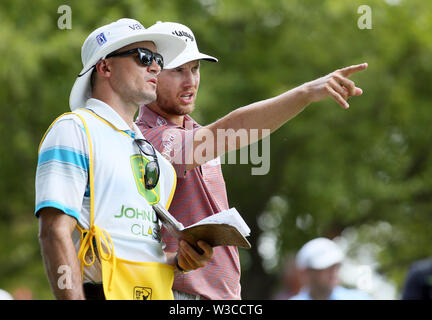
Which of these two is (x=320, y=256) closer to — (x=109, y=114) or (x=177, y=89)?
(x=177, y=89)

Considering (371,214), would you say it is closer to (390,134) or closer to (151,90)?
(390,134)

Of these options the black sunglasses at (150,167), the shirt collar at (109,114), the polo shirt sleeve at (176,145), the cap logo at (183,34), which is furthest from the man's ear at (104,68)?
the cap logo at (183,34)

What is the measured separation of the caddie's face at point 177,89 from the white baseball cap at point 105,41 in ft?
1.66

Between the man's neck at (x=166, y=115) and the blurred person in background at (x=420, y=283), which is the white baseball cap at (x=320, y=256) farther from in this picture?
the man's neck at (x=166, y=115)

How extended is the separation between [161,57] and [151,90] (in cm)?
19

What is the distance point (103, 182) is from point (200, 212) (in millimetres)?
821

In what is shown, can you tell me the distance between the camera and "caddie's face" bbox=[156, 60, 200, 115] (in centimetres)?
415

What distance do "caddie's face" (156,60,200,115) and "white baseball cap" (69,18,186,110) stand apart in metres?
0.51

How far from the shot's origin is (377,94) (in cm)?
1371

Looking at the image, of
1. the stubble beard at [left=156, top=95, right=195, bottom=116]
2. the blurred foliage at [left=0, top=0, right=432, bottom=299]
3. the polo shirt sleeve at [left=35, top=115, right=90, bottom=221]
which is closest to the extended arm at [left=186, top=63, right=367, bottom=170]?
the stubble beard at [left=156, top=95, right=195, bottom=116]

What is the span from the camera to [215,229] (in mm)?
3131

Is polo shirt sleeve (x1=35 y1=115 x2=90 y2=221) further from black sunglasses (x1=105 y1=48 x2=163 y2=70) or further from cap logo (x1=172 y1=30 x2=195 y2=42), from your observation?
cap logo (x1=172 y1=30 x2=195 y2=42)

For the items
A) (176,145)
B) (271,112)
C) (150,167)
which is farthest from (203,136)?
(150,167)

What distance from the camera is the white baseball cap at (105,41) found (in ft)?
11.2
